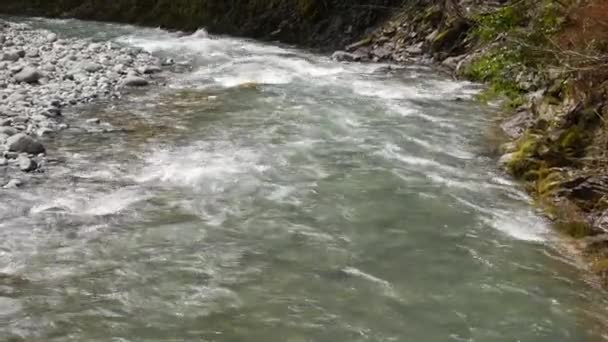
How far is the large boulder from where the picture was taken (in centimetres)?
833

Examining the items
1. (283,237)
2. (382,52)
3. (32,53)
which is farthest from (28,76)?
(382,52)

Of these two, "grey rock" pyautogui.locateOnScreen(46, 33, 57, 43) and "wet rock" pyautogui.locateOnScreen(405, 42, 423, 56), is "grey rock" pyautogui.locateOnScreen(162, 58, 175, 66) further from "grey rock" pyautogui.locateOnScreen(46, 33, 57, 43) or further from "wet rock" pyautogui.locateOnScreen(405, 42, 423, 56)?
"wet rock" pyautogui.locateOnScreen(405, 42, 423, 56)

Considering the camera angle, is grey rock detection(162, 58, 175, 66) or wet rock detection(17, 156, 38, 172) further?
grey rock detection(162, 58, 175, 66)

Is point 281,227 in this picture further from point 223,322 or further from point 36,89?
point 36,89

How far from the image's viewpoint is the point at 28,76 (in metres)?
12.3

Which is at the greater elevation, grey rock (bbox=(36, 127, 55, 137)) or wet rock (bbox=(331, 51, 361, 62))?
wet rock (bbox=(331, 51, 361, 62))

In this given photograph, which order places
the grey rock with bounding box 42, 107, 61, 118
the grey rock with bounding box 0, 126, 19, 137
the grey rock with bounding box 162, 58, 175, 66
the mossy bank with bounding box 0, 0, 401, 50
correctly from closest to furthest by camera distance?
the grey rock with bounding box 0, 126, 19, 137
the grey rock with bounding box 42, 107, 61, 118
the grey rock with bounding box 162, 58, 175, 66
the mossy bank with bounding box 0, 0, 401, 50

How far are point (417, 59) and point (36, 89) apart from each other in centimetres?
828

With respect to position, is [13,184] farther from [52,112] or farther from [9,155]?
[52,112]

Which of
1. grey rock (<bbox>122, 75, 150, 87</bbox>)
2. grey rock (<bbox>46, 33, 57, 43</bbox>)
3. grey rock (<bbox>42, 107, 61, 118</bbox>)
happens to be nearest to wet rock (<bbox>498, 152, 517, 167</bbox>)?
grey rock (<bbox>42, 107, 61, 118</bbox>)

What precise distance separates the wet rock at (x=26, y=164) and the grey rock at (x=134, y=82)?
5.22 m

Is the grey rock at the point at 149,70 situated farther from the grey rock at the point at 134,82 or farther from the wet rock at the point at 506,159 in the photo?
the wet rock at the point at 506,159

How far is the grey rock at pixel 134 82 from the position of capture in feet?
42.9

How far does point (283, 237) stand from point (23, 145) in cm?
399
